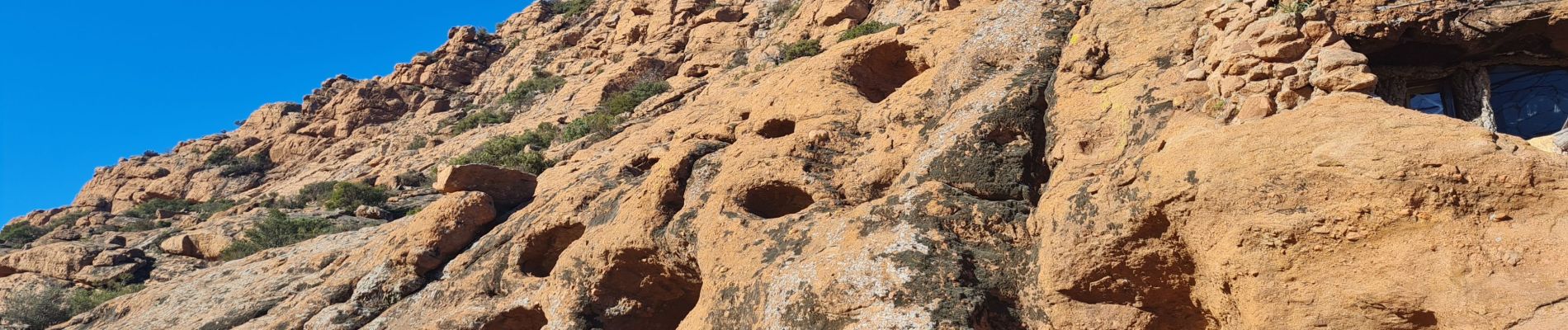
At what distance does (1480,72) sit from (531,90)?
28.7m

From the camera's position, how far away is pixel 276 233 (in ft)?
62.5

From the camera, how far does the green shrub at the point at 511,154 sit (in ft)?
52.1

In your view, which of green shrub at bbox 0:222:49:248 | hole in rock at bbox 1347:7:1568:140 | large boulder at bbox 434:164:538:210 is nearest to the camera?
hole in rock at bbox 1347:7:1568:140

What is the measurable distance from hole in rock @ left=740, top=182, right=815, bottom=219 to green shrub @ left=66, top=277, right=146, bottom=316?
12.4 meters

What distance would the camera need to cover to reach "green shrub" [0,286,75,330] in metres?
14.7

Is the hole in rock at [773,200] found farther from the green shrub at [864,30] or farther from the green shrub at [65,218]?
the green shrub at [65,218]

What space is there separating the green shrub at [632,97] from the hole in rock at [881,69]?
431 inches

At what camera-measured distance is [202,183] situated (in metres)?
35.2

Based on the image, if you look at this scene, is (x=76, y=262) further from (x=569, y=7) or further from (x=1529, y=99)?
(x=569, y=7)

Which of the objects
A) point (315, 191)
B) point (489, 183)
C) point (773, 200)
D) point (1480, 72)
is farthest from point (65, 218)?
point (1480, 72)

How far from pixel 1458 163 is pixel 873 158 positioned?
14.6 feet

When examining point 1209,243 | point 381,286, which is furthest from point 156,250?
point 1209,243

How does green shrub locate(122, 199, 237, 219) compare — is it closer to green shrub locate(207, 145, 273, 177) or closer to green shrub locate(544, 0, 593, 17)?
green shrub locate(207, 145, 273, 177)

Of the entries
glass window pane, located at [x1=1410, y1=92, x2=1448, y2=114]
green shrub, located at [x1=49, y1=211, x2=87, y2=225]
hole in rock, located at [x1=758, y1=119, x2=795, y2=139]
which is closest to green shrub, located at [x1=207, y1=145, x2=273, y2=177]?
green shrub, located at [x1=49, y1=211, x2=87, y2=225]
